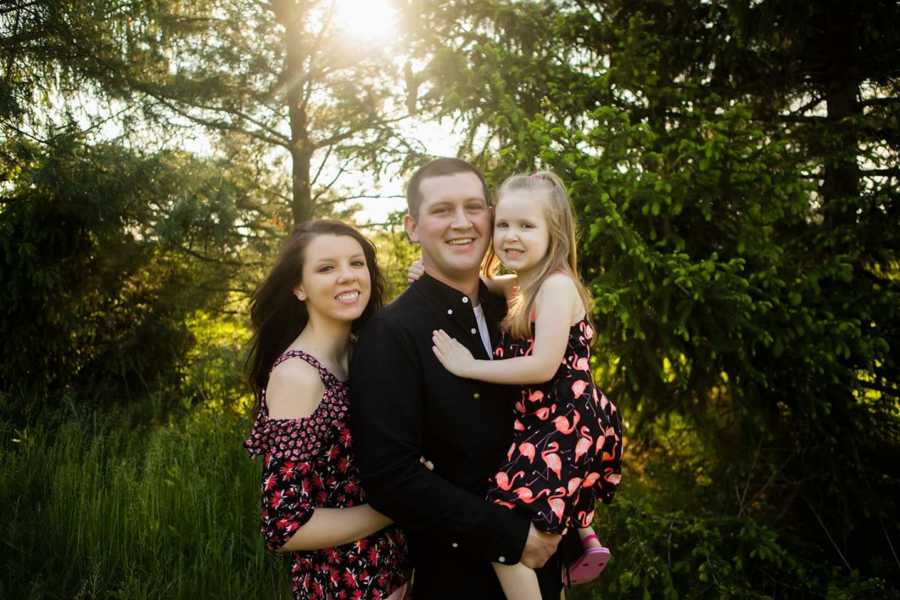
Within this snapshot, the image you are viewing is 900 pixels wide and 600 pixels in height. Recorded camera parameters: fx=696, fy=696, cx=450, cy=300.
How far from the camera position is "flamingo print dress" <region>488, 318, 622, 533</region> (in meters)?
2.07

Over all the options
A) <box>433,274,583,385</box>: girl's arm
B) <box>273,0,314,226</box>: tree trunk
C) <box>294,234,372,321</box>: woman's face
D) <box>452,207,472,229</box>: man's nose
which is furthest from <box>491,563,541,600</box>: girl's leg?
<box>273,0,314,226</box>: tree trunk

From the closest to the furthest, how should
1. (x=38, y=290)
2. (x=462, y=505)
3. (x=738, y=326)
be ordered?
(x=462, y=505)
(x=738, y=326)
(x=38, y=290)

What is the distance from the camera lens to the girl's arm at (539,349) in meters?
2.15

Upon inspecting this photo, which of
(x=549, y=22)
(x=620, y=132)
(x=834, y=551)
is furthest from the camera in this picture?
(x=549, y=22)

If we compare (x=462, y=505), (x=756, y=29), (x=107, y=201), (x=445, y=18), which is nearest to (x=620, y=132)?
(x=756, y=29)

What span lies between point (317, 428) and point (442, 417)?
379 mm

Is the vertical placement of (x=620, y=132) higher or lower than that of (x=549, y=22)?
lower

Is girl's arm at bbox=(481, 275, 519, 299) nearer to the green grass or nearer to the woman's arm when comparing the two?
the woman's arm

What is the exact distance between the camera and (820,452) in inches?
196

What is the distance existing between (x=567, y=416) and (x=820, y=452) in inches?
143

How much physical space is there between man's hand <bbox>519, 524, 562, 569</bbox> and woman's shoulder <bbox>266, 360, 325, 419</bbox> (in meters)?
0.75

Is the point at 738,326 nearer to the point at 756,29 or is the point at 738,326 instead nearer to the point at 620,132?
the point at 620,132

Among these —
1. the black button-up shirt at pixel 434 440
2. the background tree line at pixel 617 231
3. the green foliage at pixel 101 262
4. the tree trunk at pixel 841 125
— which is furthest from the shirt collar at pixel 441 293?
the green foliage at pixel 101 262

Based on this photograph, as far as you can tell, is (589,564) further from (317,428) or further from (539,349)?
(317,428)
